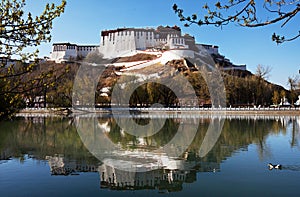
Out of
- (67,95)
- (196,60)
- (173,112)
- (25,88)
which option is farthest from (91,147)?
(196,60)

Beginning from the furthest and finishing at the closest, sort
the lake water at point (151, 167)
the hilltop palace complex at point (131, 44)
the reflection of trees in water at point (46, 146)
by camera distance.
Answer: the hilltop palace complex at point (131, 44)
the reflection of trees in water at point (46, 146)
the lake water at point (151, 167)

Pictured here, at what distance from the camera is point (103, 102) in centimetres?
5034

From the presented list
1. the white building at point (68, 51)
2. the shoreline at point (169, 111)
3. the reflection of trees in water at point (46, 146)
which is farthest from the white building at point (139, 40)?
the reflection of trees in water at point (46, 146)

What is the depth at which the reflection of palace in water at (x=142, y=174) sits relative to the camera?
8664 mm

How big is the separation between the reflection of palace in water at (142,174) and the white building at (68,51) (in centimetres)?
7307

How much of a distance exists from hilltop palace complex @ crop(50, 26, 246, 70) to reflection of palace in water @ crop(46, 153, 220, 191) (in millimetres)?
67446

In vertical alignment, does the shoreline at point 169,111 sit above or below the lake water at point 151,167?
above

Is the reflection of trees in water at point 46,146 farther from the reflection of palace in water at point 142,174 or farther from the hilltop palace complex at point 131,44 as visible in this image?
the hilltop palace complex at point 131,44

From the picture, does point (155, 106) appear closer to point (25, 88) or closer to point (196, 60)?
point (196, 60)

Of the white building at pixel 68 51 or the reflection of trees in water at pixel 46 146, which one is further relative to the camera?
the white building at pixel 68 51

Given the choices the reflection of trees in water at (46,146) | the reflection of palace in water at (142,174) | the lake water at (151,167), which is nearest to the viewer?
the lake water at (151,167)

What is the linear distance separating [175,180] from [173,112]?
1256 inches

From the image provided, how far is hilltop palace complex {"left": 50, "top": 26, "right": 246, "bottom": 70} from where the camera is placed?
262ft

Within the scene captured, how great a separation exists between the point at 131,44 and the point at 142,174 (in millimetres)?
72658
